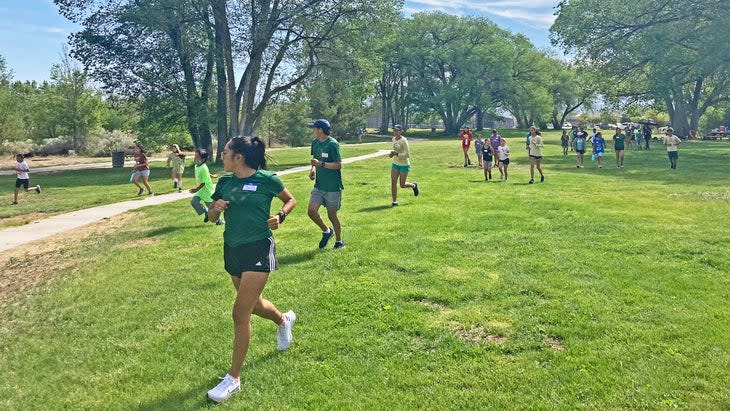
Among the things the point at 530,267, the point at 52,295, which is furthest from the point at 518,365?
the point at 52,295

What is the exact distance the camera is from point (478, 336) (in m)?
4.66

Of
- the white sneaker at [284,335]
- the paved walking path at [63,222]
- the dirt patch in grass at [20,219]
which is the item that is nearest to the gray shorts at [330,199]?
the white sneaker at [284,335]

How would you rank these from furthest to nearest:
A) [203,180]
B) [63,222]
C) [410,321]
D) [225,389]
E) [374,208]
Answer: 1. [63,222]
2. [374,208]
3. [203,180]
4. [410,321]
5. [225,389]

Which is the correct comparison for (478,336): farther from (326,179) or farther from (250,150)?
(326,179)

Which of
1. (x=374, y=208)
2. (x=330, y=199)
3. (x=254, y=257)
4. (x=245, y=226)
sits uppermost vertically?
(x=245, y=226)

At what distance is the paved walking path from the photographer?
1098 cm

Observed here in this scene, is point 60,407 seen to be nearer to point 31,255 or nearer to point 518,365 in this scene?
point 518,365

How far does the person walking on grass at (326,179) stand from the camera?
7.57 metres

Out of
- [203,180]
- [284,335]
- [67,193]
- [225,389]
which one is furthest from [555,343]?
[67,193]

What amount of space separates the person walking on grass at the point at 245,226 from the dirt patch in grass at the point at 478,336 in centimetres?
180

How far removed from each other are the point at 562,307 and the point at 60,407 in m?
4.34

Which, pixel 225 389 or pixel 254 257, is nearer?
pixel 225 389

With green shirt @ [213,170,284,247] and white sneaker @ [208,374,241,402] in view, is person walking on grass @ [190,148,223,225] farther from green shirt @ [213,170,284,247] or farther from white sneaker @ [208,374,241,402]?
white sneaker @ [208,374,241,402]

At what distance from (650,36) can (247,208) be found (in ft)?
113
